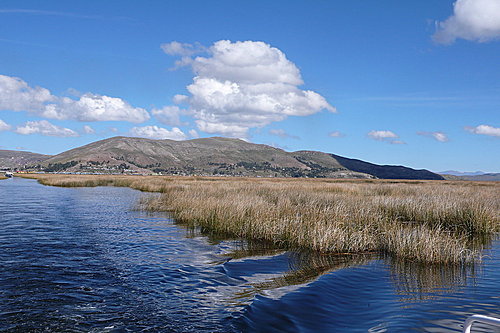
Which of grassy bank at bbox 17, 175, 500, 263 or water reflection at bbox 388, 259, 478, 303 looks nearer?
water reflection at bbox 388, 259, 478, 303

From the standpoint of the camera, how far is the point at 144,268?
11906 millimetres

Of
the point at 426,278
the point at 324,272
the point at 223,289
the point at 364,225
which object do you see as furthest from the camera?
A: the point at 364,225

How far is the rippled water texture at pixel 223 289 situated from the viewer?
7594mm

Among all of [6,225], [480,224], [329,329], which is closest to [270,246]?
[329,329]

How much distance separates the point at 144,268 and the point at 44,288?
3.05m

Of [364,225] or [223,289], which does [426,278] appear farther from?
[364,225]

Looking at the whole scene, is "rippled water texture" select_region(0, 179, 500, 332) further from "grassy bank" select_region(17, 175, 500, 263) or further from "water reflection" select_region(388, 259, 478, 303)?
"grassy bank" select_region(17, 175, 500, 263)

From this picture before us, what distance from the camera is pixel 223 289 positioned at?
32.5 feet

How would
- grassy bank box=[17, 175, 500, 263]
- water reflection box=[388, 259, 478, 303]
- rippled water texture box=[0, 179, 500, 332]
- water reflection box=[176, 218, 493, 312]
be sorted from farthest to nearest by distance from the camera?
grassy bank box=[17, 175, 500, 263] < water reflection box=[176, 218, 493, 312] < water reflection box=[388, 259, 478, 303] < rippled water texture box=[0, 179, 500, 332]

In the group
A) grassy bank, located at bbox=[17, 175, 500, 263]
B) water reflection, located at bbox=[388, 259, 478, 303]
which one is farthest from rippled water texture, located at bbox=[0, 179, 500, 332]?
grassy bank, located at bbox=[17, 175, 500, 263]

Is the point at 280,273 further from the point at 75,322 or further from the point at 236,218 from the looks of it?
the point at 236,218

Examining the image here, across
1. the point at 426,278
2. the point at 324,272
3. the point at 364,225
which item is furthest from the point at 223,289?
the point at 364,225

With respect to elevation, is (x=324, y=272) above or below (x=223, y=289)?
above

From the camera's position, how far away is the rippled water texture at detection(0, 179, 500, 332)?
759 centimetres
